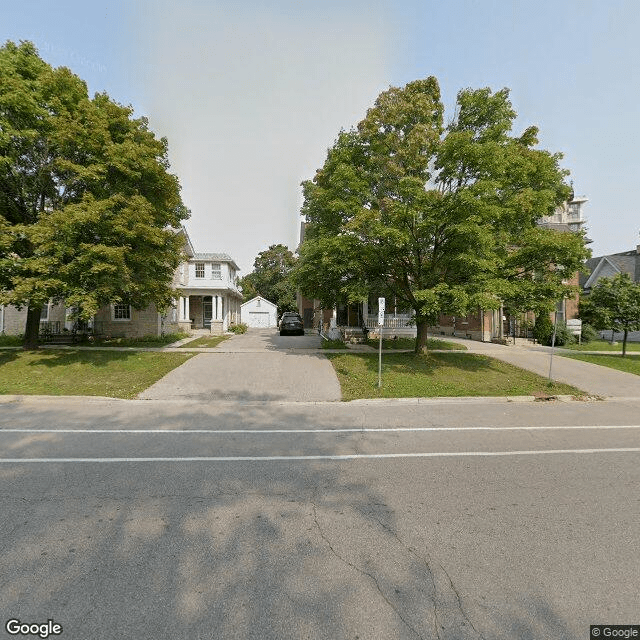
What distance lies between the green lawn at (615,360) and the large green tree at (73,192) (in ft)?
61.1

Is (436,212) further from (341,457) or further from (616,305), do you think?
(616,305)

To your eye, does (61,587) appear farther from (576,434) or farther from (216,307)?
(216,307)

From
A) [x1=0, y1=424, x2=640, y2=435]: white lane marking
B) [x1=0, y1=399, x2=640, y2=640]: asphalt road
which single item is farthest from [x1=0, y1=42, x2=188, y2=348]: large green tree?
[x1=0, y1=399, x2=640, y2=640]: asphalt road

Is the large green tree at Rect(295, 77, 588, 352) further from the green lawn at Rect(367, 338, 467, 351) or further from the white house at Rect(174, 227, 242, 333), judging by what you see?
the white house at Rect(174, 227, 242, 333)

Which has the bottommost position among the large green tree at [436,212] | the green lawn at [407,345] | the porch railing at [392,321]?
the green lawn at [407,345]

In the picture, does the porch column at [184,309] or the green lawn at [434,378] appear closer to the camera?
the green lawn at [434,378]

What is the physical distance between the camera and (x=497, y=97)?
12805mm

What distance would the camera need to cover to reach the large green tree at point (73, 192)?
37.7 feet

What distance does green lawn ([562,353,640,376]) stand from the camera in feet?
47.1

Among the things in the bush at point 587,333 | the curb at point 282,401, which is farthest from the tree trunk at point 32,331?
the bush at point 587,333

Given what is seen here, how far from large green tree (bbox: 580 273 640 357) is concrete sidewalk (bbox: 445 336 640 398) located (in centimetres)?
248

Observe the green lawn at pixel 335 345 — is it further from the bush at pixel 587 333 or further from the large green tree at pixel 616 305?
the bush at pixel 587 333

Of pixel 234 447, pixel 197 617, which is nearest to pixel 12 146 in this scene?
pixel 234 447

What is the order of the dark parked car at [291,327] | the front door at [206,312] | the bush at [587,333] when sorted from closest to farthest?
the bush at [587,333]
the dark parked car at [291,327]
the front door at [206,312]
